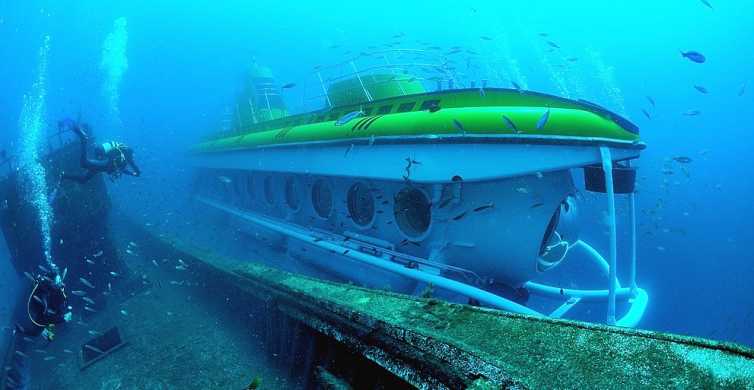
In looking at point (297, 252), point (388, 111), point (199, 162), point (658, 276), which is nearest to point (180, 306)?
point (297, 252)

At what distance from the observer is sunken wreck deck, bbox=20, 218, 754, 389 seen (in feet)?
4.33

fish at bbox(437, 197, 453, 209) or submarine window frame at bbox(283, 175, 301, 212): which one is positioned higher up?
fish at bbox(437, 197, 453, 209)

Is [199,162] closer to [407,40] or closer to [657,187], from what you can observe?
[657,187]

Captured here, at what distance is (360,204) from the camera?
6.54 meters

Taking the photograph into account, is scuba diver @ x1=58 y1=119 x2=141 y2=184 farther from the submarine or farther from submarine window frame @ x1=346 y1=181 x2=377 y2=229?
submarine window frame @ x1=346 y1=181 x2=377 y2=229

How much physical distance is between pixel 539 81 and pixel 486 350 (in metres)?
83.2

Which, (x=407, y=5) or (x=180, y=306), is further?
(x=407, y=5)

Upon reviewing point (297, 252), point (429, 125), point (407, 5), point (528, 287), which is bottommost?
point (528, 287)

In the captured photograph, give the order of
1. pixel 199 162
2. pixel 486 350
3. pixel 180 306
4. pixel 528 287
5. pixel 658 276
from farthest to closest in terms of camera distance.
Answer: pixel 658 276, pixel 199 162, pixel 528 287, pixel 180 306, pixel 486 350

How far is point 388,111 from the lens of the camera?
587cm

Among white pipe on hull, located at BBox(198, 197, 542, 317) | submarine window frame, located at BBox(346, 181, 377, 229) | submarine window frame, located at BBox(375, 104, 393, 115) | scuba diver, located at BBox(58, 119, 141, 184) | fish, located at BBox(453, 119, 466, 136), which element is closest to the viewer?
white pipe on hull, located at BBox(198, 197, 542, 317)

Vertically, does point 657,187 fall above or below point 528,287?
below

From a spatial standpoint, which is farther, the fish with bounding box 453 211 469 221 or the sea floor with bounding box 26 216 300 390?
the fish with bounding box 453 211 469 221

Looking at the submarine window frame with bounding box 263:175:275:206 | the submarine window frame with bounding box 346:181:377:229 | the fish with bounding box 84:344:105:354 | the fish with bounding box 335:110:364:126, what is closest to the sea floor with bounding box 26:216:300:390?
the fish with bounding box 84:344:105:354
